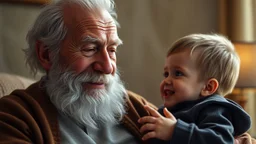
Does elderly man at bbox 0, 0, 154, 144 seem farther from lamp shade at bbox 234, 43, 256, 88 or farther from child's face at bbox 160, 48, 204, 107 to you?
lamp shade at bbox 234, 43, 256, 88

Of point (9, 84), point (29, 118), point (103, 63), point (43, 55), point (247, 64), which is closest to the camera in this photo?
point (29, 118)

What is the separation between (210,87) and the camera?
5.69ft

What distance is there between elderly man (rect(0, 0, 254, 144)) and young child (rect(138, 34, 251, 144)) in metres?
0.20

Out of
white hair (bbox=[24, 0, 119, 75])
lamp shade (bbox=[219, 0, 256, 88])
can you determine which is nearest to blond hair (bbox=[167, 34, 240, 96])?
white hair (bbox=[24, 0, 119, 75])

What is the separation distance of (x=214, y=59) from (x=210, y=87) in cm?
11

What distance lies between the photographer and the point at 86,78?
1686 mm

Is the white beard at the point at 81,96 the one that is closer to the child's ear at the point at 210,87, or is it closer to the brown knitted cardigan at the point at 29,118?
the brown knitted cardigan at the point at 29,118

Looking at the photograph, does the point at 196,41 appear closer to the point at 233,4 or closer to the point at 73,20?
the point at 73,20

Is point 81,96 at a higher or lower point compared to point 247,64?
higher

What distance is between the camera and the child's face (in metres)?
1.71

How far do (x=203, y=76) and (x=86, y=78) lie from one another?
0.45m

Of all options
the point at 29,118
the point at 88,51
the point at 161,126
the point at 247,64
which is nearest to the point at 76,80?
the point at 88,51

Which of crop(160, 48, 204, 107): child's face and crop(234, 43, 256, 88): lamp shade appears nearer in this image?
crop(160, 48, 204, 107): child's face

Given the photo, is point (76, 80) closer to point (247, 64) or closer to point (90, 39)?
point (90, 39)
